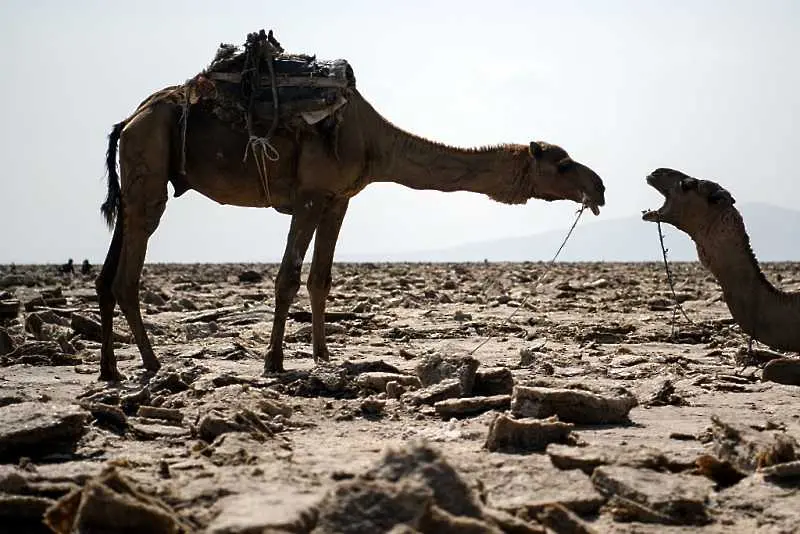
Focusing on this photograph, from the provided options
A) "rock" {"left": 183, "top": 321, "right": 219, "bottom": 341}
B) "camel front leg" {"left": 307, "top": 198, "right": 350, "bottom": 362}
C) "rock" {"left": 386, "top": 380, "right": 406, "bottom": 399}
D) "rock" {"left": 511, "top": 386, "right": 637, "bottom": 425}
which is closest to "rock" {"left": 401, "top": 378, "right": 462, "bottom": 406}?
"rock" {"left": 386, "top": 380, "right": 406, "bottom": 399}

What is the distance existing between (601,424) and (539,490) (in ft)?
5.34

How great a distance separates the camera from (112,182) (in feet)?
29.9

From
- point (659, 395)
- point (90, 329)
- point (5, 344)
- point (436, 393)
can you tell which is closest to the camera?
point (436, 393)

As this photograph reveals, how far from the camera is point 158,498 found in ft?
13.0

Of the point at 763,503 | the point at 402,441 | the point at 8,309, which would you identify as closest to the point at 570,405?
the point at 402,441

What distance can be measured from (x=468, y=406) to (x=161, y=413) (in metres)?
1.84

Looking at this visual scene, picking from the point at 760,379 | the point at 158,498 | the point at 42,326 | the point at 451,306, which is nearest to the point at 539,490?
the point at 158,498

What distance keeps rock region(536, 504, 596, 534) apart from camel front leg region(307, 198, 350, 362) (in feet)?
18.3

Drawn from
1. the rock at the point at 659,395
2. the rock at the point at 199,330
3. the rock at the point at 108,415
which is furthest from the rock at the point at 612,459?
the rock at the point at 199,330

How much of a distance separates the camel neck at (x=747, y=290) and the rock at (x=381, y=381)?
2.56 meters

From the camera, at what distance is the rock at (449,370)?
6574 millimetres

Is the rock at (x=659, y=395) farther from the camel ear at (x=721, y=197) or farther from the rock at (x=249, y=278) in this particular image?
the rock at (x=249, y=278)

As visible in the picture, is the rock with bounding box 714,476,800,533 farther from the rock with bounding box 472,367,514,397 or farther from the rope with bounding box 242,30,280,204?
the rope with bounding box 242,30,280,204

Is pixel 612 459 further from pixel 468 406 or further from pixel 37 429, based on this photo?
pixel 37 429
